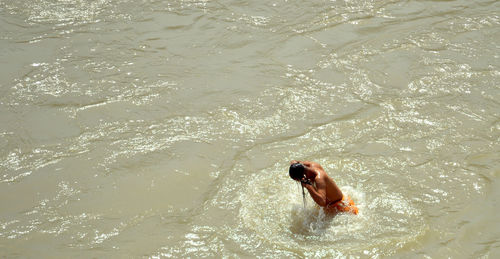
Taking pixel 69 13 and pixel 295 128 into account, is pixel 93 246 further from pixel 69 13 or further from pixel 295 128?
pixel 69 13

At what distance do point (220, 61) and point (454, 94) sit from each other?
3.20 metres

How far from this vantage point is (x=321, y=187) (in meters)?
4.72

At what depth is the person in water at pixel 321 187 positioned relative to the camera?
4617mm

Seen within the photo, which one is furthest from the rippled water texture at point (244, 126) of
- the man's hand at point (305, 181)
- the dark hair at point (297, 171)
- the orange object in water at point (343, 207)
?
the dark hair at point (297, 171)

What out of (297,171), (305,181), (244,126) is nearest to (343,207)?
(305,181)

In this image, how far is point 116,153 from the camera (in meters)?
5.76

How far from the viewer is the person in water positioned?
4617 mm

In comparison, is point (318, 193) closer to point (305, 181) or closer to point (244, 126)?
point (305, 181)

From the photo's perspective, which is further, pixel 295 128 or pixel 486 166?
pixel 295 128

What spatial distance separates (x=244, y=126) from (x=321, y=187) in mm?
1748

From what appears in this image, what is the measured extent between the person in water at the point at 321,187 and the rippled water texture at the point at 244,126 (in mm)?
122

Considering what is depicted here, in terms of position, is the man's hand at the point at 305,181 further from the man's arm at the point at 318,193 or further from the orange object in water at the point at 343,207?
the orange object in water at the point at 343,207

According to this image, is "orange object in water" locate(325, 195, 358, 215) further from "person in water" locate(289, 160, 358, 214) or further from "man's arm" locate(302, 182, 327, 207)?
"man's arm" locate(302, 182, 327, 207)

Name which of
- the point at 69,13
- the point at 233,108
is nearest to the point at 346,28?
the point at 233,108
